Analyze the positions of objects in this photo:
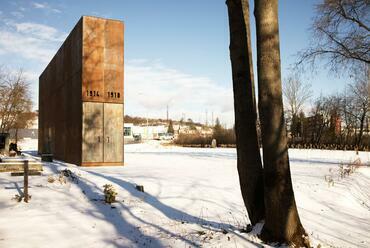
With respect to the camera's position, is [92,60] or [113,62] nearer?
[92,60]

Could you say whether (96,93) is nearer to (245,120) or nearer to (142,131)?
(245,120)

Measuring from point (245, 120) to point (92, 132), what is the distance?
11.6 meters

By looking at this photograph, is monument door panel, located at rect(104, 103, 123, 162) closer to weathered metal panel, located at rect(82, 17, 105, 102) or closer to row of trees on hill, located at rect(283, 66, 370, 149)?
weathered metal panel, located at rect(82, 17, 105, 102)

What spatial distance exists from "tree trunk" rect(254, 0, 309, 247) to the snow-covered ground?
418mm

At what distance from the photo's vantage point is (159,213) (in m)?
7.95

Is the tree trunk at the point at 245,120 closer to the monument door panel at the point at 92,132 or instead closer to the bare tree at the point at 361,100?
the monument door panel at the point at 92,132

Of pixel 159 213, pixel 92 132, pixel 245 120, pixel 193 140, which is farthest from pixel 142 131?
pixel 245 120

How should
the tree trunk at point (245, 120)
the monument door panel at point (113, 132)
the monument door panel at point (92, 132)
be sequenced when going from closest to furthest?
the tree trunk at point (245, 120), the monument door panel at point (92, 132), the monument door panel at point (113, 132)

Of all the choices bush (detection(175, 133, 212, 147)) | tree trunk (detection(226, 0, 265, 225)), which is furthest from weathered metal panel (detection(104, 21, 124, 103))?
bush (detection(175, 133, 212, 147))

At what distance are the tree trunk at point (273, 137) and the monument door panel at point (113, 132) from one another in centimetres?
1230

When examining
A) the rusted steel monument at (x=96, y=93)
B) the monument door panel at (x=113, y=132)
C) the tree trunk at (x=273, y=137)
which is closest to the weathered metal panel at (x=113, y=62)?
the rusted steel monument at (x=96, y=93)

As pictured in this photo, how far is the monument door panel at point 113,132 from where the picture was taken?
16.6 metres

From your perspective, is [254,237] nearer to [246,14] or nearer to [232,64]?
[232,64]

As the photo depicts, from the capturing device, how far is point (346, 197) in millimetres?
11266
